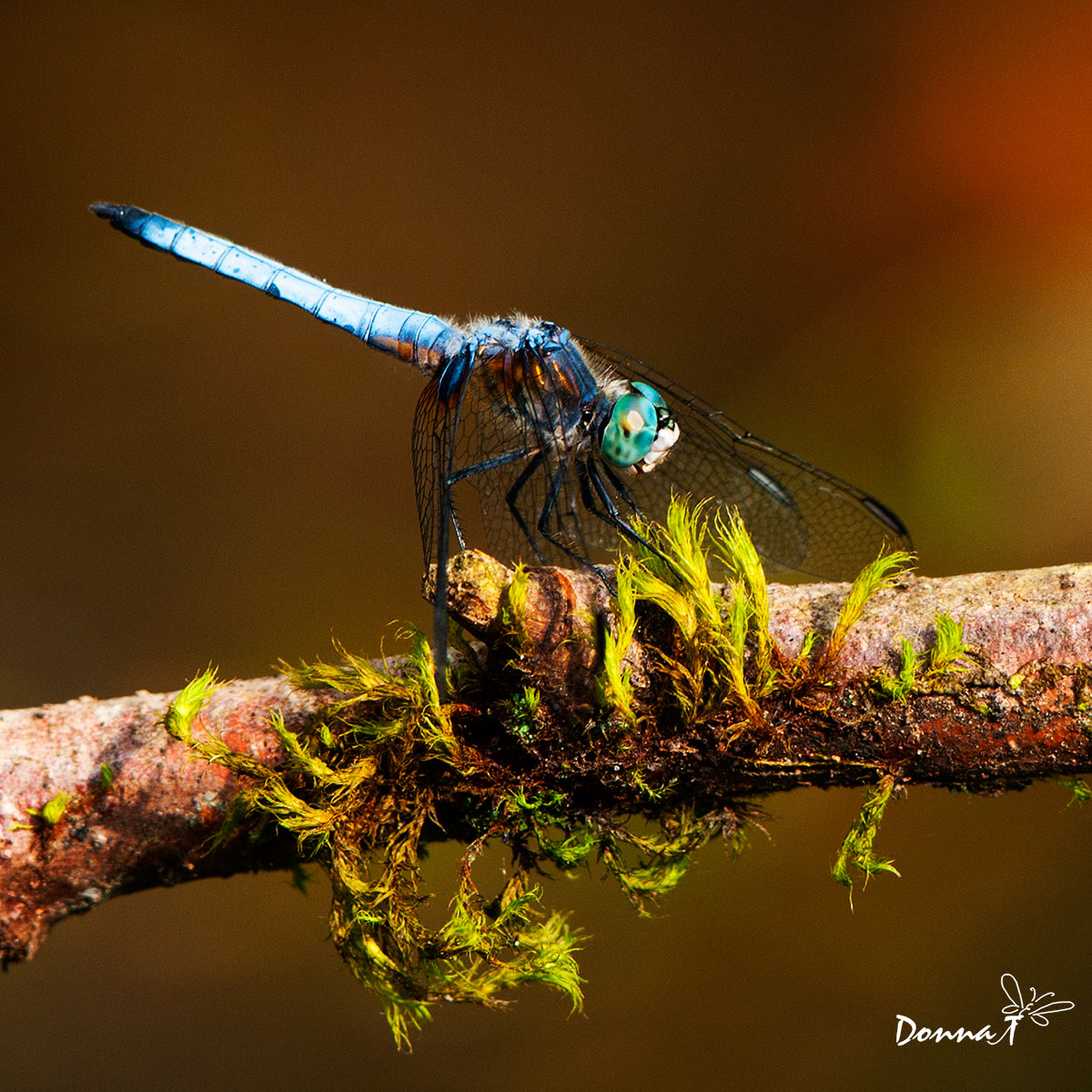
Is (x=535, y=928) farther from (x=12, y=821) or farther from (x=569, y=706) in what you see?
(x=12, y=821)

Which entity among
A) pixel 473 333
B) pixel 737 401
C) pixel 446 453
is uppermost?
pixel 737 401

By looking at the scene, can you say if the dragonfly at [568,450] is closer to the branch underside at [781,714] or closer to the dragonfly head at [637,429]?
the dragonfly head at [637,429]

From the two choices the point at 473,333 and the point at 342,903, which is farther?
the point at 473,333

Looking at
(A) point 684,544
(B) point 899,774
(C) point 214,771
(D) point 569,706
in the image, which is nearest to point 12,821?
(C) point 214,771

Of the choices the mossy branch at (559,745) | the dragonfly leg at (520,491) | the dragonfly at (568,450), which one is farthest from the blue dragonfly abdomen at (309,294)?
the mossy branch at (559,745)

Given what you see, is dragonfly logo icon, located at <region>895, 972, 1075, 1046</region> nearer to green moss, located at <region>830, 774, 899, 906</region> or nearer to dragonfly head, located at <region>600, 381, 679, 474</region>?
green moss, located at <region>830, 774, 899, 906</region>

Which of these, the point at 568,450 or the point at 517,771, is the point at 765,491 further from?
the point at 517,771

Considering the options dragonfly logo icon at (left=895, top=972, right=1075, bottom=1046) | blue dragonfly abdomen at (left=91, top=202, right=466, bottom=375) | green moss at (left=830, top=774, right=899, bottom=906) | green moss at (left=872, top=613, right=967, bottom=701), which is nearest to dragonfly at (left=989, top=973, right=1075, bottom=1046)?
dragonfly logo icon at (left=895, top=972, right=1075, bottom=1046)
